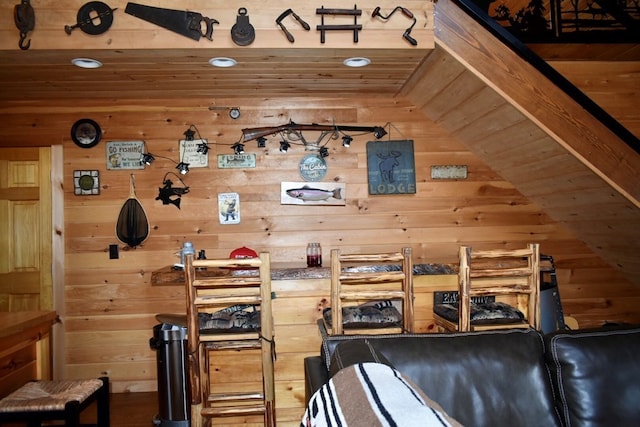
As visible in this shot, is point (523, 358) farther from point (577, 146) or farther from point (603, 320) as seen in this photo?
point (603, 320)

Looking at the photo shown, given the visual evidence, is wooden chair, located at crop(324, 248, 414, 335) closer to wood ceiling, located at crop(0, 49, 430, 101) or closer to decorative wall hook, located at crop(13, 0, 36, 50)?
wood ceiling, located at crop(0, 49, 430, 101)

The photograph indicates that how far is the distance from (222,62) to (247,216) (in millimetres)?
1399

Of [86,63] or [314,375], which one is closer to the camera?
[314,375]

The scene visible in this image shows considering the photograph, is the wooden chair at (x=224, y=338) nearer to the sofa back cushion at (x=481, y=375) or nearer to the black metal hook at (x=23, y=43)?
the sofa back cushion at (x=481, y=375)

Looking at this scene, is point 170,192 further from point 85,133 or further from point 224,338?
point 224,338

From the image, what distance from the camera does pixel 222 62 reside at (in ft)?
9.76

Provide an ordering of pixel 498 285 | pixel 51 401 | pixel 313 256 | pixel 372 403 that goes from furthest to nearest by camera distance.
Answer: pixel 313 256 < pixel 498 285 < pixel 51 401 < pixel 372 403

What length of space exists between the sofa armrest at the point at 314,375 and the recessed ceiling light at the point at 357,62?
196 cm

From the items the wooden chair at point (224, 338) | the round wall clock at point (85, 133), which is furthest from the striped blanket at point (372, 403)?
the round wall clock at point (85, 133)

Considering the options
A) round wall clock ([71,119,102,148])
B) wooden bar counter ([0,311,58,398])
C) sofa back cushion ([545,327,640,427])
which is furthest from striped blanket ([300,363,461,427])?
round wall clock ([71,119,102,148])

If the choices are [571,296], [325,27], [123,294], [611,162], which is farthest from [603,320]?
[123,294]

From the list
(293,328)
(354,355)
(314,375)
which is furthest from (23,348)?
(354,355)

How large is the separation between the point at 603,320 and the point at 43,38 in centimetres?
485

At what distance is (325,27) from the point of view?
8.93 ft
